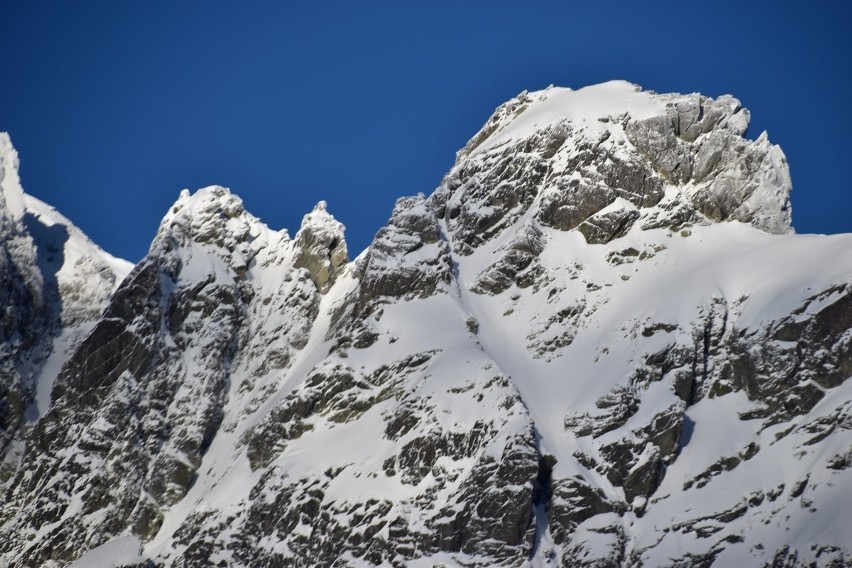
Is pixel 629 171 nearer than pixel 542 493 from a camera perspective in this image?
No

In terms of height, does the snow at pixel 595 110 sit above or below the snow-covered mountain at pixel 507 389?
above

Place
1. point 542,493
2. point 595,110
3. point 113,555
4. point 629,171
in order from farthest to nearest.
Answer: point 595,110 → point 629,171 → point 113,555 → point 542,493

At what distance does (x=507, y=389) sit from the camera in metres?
154

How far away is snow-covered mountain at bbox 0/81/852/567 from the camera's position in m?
144

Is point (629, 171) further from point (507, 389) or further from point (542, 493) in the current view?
point (542, 493)

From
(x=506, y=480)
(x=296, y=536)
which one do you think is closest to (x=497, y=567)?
(x=506, y=480)

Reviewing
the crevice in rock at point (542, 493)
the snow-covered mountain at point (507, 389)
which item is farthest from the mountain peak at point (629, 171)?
the crevice in rock at point (542, 493)

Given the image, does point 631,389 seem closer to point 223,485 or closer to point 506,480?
point 506,480

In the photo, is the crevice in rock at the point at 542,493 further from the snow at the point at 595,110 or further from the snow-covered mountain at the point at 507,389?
the snow at the point at 595,110

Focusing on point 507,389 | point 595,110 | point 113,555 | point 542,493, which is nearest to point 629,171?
point 595,110

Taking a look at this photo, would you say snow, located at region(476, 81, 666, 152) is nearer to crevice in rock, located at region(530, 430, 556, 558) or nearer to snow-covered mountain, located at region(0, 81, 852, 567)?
snow-covered mountain, located at region(0, 81, 852, 567)

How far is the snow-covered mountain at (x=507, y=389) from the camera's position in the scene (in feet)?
474

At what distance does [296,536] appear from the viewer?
15350cm

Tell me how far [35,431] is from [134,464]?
13.8m
